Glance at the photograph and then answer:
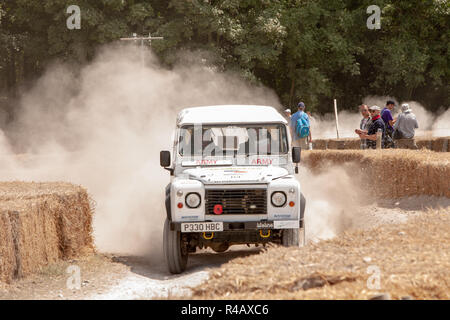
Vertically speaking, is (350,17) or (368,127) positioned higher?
(350,17)

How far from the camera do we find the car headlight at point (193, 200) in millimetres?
11047

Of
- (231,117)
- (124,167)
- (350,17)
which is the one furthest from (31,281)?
(350,17)

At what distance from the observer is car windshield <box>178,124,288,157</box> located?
1220 centimetres

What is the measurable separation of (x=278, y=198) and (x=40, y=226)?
341 centimetres

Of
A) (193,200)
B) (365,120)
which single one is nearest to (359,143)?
(365,120)

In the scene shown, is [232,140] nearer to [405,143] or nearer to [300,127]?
[405,143]

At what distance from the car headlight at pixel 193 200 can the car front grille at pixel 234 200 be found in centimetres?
13

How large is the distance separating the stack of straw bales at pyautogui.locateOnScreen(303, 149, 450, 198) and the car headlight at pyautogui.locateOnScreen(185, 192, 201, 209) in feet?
19.5

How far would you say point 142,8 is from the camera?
48.9 metres

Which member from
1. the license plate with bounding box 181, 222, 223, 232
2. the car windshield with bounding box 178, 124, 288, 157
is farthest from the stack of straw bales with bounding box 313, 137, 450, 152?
the license plate with bounding box 181, 222, 223, 232

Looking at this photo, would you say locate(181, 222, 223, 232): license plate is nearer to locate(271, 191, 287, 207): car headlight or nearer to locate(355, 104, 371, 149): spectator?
locate(271, 191, 287, 207): car headlight

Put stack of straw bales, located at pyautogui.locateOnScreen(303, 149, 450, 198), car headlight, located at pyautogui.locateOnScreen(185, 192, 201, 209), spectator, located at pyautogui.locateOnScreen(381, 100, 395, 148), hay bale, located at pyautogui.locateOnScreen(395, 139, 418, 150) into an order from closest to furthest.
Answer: car headlight, located at pyautogui.locateOnScreen(185, 192, 201, 209) → stack of straw bales, located at pyautogui.locateOnScreen(303, 149, 450, 198) → spectator, located at pyautogui.locateOnScreen(381, 100, 395, 148) → hay bale, located at pyautogui.locateOnScreen(395, 139, 418, 150)

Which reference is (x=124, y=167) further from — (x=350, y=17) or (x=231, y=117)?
(x=350, y=17)

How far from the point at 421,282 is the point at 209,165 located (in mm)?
6404
